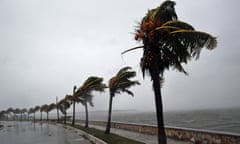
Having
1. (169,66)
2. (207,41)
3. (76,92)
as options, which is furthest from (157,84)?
(76,92)

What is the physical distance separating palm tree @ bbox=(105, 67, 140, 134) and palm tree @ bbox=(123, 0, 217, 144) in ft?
34.0

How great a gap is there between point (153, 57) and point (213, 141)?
659 cm

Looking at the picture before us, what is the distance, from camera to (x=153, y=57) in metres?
7.55

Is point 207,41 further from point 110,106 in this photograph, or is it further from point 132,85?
point 110,106

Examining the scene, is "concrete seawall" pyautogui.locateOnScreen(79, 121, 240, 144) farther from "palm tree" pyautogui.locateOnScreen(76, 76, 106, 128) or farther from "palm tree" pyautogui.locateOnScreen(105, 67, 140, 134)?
"palm tree" pyautogui.locateOnScreen(76, 76, 106, 128)

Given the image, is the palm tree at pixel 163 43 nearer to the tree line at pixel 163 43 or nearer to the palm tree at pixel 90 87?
the tree line at pixel 163 43

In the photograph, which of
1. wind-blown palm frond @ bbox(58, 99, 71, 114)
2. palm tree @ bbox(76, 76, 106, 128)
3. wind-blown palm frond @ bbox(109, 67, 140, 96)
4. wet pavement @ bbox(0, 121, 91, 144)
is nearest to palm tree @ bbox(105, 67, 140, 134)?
wind-blown palm frond @ bbox(109, 67, 140, 96)

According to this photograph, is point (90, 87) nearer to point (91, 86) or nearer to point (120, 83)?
point (91, 86)

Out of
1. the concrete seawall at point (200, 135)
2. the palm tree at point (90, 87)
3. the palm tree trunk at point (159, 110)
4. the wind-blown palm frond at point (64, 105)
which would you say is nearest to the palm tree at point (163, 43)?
the palm tree trunk at point (159, 110)

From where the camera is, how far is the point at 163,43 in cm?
761

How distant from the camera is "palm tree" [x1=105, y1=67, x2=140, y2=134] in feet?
60.0

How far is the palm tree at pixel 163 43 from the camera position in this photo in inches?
282

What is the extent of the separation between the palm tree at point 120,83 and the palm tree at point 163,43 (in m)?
10.4

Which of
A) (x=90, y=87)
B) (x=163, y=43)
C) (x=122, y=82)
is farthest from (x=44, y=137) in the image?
(x=163, y=43)
